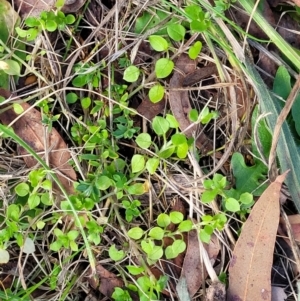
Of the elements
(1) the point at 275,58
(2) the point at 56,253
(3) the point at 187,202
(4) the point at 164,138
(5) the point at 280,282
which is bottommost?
(2) the point at 56,253

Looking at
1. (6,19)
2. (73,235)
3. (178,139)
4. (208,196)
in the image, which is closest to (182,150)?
(178,139)

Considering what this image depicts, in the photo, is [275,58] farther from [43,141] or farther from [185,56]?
[43,141]

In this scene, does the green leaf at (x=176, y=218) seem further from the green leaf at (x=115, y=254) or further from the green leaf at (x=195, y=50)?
the green leaf at (x=195, y=50)

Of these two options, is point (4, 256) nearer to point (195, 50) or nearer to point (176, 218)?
point (176, 218)

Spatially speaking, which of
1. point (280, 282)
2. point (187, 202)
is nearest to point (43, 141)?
point (187, 202)

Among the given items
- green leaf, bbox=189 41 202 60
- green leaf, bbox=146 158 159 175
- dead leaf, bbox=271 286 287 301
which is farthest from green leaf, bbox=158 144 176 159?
dead leaf, bbox=271 286 287 301

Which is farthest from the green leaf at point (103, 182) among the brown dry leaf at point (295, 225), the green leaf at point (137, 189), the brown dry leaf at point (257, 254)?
the brown dry leaf at point (295, 225)
